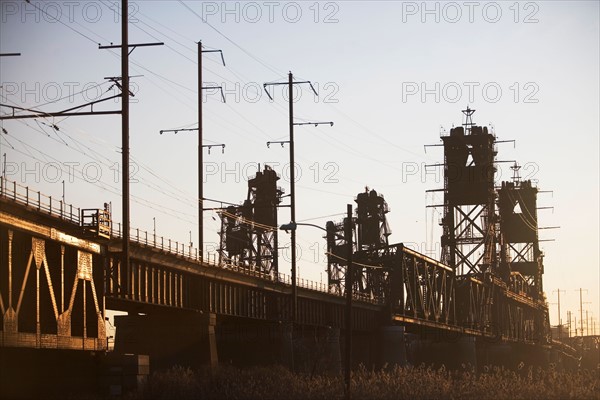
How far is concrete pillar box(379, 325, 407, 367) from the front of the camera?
108 meters

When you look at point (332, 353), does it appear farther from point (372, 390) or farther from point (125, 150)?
point (372, 390)

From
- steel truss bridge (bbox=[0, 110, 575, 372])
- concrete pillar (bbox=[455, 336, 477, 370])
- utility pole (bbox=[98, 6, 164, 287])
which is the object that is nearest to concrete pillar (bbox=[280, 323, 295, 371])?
steel truss bridge (bbox=[0, 110, 575, 372])

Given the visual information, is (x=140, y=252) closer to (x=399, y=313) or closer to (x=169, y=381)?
(x=169, y=381)

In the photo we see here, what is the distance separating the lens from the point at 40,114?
54.2m

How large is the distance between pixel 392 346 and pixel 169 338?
38.2 metres

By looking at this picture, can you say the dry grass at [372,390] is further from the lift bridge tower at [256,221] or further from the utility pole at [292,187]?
the lift bridge tower at [256,221]

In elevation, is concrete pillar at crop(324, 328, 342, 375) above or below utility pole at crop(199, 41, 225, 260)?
below

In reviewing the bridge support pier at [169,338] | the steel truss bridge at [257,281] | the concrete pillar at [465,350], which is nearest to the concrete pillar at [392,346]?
the steel truss bridge at [257,281]

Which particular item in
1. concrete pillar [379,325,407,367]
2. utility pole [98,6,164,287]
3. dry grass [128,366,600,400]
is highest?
utility pole [98,6,164,287]

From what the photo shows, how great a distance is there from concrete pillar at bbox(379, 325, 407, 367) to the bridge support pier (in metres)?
33.4

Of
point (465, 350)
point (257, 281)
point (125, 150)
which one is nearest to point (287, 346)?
point (257, 281)

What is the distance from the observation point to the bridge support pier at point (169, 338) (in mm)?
76562

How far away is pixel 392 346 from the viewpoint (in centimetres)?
11106

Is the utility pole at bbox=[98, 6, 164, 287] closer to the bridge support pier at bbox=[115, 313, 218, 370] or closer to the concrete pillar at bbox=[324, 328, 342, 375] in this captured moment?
the bridge support pier at bbox=[115, 313, 218, 370]
